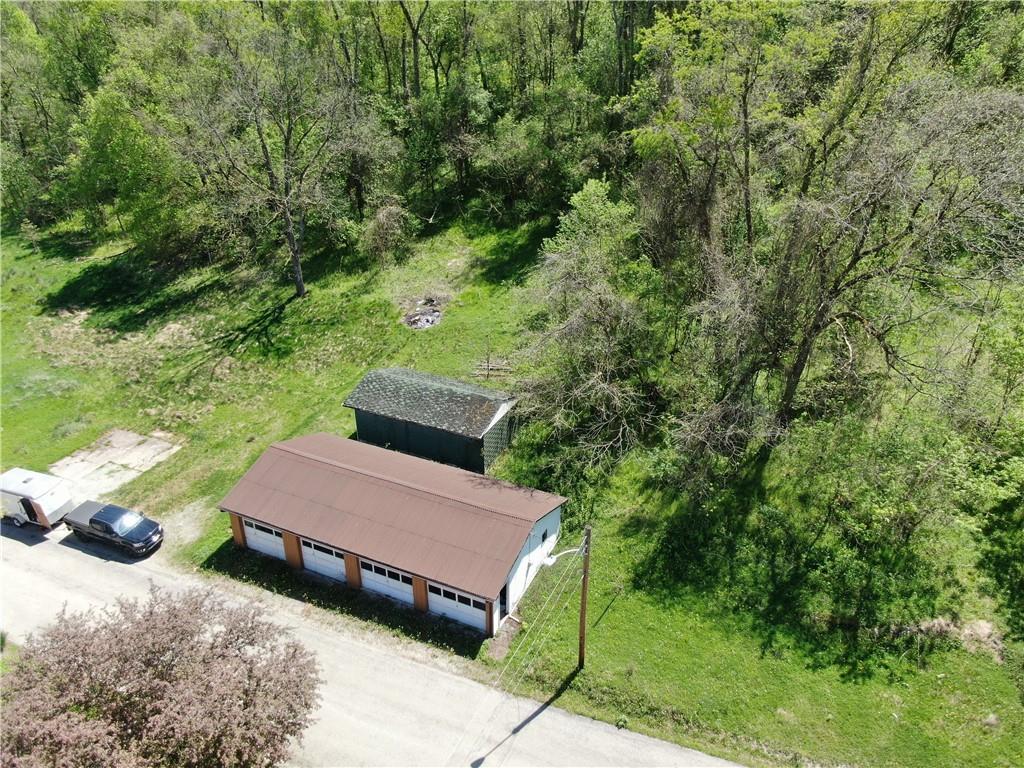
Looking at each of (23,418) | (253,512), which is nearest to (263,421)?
(253,512)

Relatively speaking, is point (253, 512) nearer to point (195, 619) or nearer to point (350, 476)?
point (350, 476)

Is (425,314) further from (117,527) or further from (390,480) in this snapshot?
(117,527)

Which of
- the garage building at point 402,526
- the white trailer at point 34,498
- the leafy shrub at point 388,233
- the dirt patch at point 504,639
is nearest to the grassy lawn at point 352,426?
the dirt patch at point 504,639

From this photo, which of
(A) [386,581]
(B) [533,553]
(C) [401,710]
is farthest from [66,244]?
(C) [401,710]

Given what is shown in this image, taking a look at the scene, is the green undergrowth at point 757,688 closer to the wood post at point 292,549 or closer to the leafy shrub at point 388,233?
the wood post at point 292,549

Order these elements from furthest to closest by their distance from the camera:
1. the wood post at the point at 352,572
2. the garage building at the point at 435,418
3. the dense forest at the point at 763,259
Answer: the garage building at the point at 435,418, the wood post at the point at 352,572, the dense forest at the point at 763,259

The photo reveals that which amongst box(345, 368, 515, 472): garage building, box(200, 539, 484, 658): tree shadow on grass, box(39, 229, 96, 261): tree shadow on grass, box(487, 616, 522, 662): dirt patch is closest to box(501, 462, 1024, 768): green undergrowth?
box(487, 616, 522, 662): dirt patch

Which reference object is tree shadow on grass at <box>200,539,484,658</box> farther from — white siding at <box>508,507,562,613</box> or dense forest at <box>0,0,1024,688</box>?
dense forest at <box>0,0,1024,688</box>

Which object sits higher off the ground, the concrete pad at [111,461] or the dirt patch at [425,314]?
the dirt patch at [425,314]
